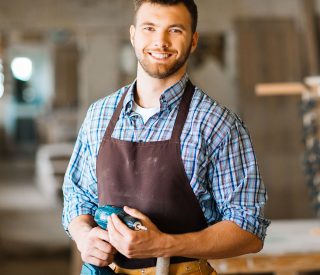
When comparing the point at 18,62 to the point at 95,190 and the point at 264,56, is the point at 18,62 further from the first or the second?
the point at 95,190

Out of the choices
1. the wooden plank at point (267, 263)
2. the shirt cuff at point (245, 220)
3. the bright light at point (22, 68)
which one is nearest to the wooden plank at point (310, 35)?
the wooden plank at point (267, 263)

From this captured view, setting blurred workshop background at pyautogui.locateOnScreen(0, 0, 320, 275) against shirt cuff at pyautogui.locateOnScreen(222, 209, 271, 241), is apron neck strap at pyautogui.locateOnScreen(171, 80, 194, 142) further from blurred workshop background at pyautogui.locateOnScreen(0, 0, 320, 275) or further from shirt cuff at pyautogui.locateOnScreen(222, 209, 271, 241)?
blurred workshop background at pyautogui.locateOnScreen(0, 0, 320, 275)

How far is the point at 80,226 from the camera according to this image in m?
1.59

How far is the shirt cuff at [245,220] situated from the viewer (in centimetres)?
149

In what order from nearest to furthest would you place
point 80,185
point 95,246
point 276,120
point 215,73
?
point 95,246, point 80,185, point 276,120, point 215,73

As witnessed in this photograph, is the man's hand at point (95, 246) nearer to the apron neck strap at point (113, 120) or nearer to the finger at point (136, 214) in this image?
the finger at point (136, 214)

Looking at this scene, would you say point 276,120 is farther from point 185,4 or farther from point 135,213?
point 135,213

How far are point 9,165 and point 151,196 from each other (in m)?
11.8

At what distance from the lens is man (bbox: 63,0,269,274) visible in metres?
1.49

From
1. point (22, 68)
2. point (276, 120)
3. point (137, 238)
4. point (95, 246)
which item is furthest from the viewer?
point (22, 68)

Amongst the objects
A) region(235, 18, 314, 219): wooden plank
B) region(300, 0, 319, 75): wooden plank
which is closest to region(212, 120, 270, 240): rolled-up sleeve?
region(300, 0, 319, 75): wooden plank

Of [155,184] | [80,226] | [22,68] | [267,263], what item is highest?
[155,184]

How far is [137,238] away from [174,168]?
23cm

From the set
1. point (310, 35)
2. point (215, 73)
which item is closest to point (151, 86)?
point (310, 35)
